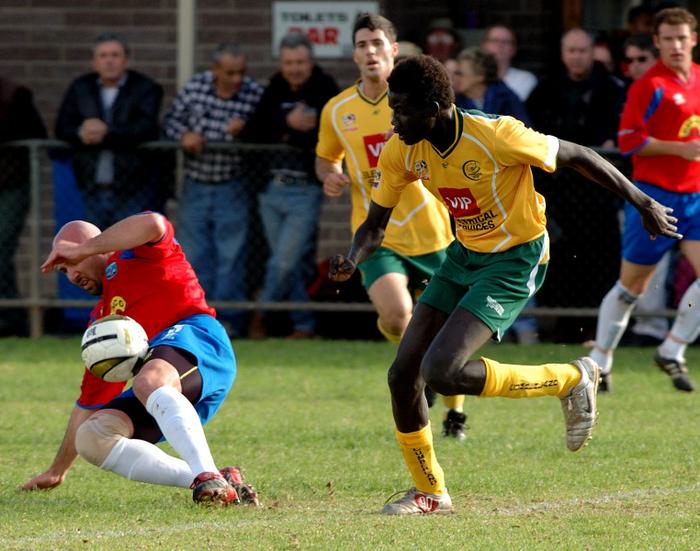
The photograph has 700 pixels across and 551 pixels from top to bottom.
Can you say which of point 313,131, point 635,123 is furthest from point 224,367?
point 313,131

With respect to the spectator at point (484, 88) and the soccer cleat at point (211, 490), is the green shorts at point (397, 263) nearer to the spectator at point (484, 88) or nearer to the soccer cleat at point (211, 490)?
the soccer cleat at point (211, 490)

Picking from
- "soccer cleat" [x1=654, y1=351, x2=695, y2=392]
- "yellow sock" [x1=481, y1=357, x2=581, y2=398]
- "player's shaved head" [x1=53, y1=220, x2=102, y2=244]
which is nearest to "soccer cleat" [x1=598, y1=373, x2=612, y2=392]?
"soccer cleat" [x1=654, y1=351, x2=695, y2=392]

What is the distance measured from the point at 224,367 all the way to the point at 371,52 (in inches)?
103

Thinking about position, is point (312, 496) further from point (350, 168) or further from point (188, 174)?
point (188, 174)

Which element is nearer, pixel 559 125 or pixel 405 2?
pixel 559 125

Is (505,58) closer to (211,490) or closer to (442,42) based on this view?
(442,42)

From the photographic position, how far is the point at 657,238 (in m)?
9.54

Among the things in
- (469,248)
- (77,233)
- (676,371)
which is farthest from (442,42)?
(77,233)

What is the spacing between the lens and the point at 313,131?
11.7m

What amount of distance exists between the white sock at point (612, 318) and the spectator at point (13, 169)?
17.0 ft

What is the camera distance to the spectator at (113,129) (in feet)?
Result: 39.5

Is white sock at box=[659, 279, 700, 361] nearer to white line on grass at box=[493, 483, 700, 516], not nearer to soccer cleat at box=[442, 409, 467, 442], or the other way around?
soccer cleat at box=[442, 409, 467, 442]

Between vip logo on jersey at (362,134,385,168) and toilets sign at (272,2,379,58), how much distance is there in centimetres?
466

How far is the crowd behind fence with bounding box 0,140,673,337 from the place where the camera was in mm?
11719
